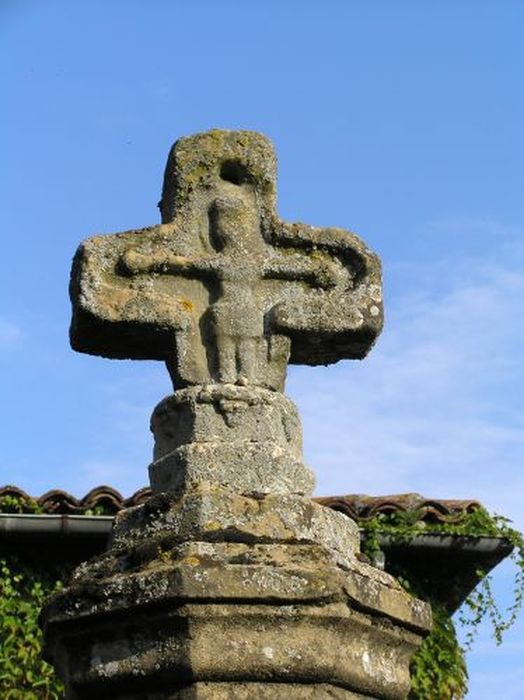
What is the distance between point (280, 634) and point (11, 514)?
5368mm

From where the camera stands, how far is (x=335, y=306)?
5.67 metres

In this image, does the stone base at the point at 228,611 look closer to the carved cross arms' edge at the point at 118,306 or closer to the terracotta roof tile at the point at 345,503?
the carved cross arms' edge at the point at 118,306

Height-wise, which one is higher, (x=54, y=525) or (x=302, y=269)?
(x=54, y=525)

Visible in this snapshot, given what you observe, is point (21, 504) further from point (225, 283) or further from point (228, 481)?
point (228, 481)

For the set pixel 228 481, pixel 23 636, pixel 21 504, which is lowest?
pixel 228 481

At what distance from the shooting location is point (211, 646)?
4668 millimetres

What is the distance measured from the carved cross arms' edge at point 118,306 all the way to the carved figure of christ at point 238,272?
1.7 inches

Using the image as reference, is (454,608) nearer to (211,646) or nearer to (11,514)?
(11,514)

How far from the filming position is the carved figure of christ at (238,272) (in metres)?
5.47

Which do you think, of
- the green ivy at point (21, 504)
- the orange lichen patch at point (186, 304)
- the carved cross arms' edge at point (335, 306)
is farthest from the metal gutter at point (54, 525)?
the orange lichen patch at point (186, 304)

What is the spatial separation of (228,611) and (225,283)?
1.31 meters

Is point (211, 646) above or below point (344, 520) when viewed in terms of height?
below

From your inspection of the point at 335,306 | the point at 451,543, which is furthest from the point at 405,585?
the point at 335,306

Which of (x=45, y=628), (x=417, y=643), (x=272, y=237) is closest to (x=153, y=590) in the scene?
(x=45, y=628)
